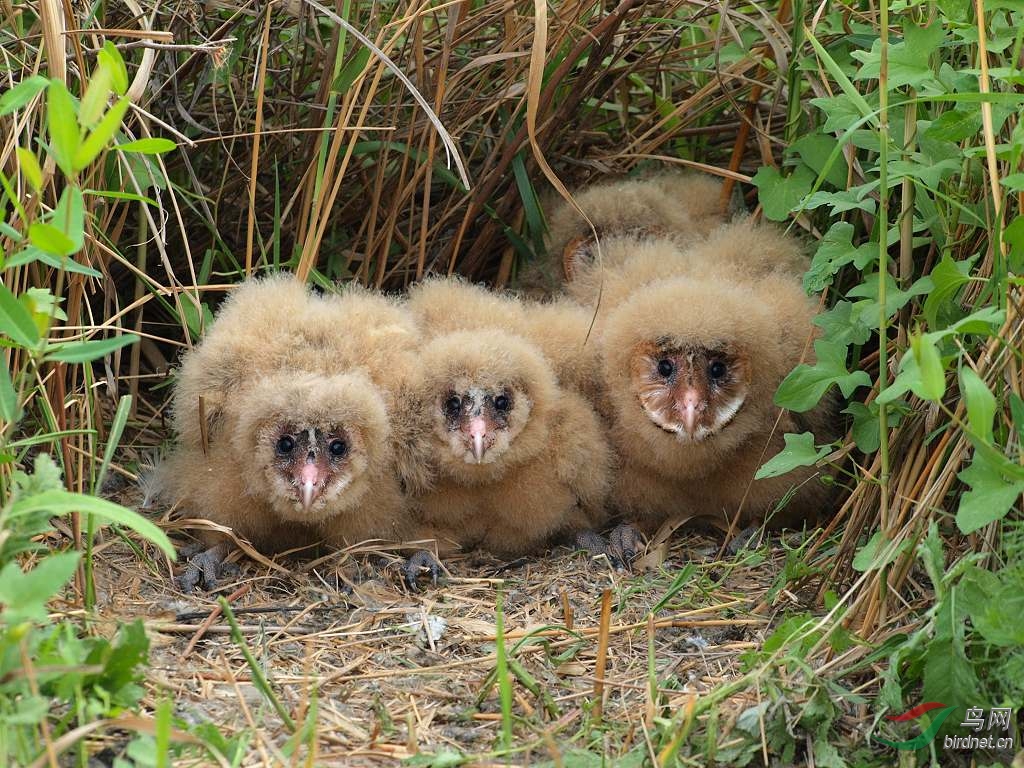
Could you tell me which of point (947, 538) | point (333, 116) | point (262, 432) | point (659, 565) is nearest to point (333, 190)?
point (333, 116)

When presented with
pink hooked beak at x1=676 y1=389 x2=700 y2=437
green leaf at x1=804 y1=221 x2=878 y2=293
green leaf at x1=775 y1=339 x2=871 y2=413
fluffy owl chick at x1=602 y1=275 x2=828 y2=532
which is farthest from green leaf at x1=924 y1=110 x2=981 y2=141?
pink hooked beak at x1=676 y1=389 x2=700 y2=437

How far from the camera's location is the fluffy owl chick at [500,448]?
13.0ft

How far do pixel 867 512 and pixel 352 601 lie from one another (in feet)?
5.15

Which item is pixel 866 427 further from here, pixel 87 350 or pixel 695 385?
pixel 87 350

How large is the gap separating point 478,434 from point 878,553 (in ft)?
4.65

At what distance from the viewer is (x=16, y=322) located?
2430 mm

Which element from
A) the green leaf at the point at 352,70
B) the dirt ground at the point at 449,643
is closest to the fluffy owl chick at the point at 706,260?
the dirt ground at the point at 449,643

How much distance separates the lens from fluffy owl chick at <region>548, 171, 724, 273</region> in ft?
16.0

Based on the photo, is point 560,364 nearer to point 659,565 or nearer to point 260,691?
point 659,565

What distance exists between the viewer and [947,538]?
2.96m

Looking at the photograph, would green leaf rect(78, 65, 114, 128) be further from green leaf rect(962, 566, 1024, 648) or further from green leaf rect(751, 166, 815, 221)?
green leaf rect(751, 166, 815, 221)

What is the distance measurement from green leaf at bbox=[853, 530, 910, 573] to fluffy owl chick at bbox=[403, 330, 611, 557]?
1336 millimetres

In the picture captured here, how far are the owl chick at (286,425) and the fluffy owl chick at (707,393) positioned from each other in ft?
2.68

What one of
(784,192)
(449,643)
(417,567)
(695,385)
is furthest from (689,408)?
(449,643)
